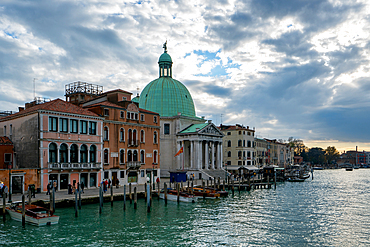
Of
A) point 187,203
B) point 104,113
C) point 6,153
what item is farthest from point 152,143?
point 6,153

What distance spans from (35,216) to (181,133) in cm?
4370

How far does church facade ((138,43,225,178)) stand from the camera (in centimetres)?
6688

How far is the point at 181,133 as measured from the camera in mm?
68188

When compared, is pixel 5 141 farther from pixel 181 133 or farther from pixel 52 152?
pixel 181 133

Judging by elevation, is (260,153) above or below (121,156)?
below

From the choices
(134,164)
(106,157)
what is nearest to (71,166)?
(106,157)

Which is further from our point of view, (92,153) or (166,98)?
(166,98)

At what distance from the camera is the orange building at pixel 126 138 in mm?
46906

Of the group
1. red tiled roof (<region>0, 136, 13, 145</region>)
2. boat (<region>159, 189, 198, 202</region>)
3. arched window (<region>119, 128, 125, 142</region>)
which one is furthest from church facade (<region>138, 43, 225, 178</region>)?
red tiled roof (<region>0, 136, 13, 145</region>)

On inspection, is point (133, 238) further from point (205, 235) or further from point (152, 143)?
point (152, 143)

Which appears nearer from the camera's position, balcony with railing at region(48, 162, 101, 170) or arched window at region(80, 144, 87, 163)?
balcony with railing at region(48, 162, 101, 170)

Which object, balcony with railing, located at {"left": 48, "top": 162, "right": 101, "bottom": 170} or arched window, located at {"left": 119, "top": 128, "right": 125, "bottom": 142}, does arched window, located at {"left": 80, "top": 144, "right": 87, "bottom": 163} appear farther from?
arched window, located at {"left": 119, "top": 128, "right": 125, "bottom": 142}

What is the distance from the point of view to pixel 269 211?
34.3 meters

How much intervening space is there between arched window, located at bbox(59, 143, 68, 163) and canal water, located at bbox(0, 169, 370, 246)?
8.96 meters
